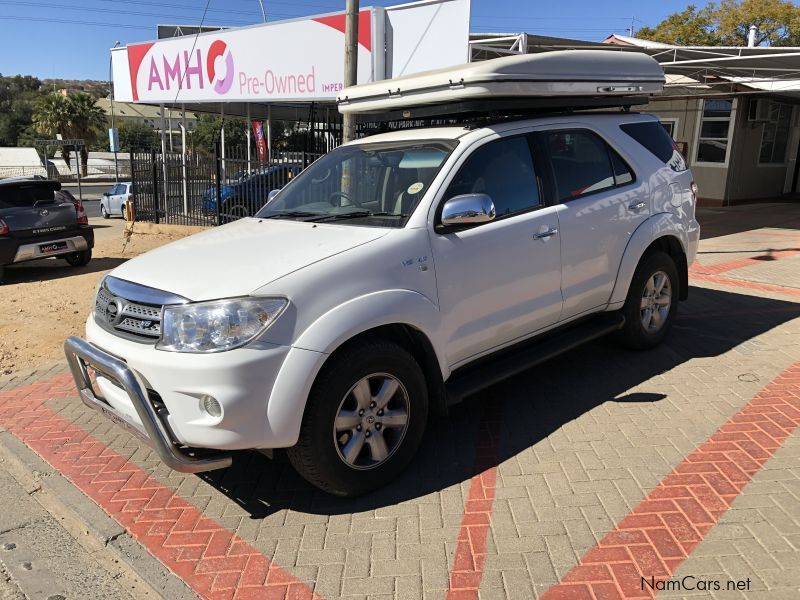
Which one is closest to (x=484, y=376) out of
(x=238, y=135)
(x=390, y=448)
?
(x=390, y=448)

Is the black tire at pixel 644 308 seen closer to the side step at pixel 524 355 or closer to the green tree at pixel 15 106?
the side step at pixel 524 355

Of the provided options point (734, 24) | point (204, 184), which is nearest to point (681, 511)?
point (204, 184)

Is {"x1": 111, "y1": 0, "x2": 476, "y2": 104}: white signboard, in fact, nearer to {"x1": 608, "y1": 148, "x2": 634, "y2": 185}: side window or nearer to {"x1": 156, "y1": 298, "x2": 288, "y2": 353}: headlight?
{"x1": 608, "y1": 148, "x2": 634, "y2": 185}: side window

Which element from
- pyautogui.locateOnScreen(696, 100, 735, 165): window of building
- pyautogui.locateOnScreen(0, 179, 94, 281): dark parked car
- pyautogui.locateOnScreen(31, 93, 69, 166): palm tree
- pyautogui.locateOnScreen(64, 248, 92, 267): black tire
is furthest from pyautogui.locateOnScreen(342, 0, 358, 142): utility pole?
pyautogui.locateOnScreen(31, 93, 69, 166): palm tree

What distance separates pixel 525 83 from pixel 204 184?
10911 millimetres

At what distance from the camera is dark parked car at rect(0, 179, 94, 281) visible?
966 cm

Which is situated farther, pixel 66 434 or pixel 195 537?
pixel 66 434

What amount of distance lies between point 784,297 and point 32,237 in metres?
10.6

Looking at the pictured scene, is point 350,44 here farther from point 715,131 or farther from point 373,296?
point 715,131

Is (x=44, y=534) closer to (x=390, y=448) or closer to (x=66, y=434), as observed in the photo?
(x=66, y=434)

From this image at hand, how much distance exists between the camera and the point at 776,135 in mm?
18859

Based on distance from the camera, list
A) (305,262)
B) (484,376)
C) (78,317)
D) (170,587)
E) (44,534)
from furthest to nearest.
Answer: (78,317) < (484,376) < (44,534) < (305,262) < (170,587)

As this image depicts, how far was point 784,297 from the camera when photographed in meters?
7.49

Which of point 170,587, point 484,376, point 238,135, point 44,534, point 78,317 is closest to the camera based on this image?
point 170,587
